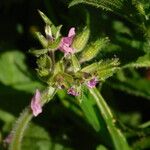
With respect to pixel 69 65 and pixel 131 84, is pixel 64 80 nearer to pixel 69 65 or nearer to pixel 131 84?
pixel 69 65

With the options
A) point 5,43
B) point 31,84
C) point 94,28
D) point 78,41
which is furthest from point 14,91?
point 78,41

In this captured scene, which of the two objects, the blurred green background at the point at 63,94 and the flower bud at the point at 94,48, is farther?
the blurred green background at the point at 63,94

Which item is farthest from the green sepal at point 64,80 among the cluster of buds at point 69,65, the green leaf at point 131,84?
the green leaf at point 131,84

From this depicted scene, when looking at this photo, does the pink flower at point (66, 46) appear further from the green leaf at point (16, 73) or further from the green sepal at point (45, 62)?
the green leaf at point (16, 73)

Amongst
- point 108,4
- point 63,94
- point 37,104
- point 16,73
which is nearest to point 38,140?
point 63,94

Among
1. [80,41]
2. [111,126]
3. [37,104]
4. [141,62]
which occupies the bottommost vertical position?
[111,126]
